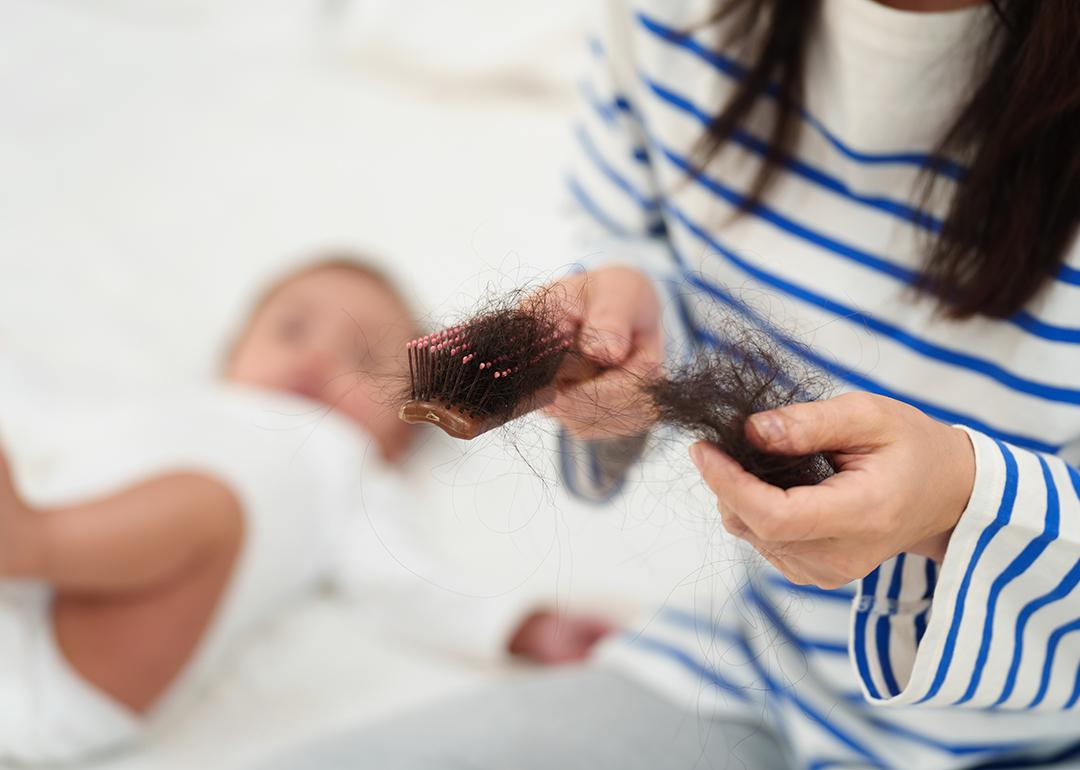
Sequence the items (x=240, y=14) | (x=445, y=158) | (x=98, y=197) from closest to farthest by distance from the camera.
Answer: (x=98, y=197)
(x=445, y=158)
(x=240, y=14)

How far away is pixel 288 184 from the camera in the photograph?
1531 millimetres

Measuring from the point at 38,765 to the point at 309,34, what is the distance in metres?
1.28

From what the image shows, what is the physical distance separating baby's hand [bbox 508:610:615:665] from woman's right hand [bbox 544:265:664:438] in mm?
474

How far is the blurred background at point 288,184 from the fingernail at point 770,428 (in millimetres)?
610

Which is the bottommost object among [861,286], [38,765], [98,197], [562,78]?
[38,765]

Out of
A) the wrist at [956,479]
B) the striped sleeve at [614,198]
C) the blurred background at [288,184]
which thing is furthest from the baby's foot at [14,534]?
the wrist at [956,479]

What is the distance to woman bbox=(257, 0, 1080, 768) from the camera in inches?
19.0

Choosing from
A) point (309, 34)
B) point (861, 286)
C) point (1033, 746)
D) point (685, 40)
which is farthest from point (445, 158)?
point (1033, 746)

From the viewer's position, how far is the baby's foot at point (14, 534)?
2.65 ft

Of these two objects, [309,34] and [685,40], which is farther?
[309,34]

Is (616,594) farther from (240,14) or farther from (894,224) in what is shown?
(240,14)

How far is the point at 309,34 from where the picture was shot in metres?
1.75

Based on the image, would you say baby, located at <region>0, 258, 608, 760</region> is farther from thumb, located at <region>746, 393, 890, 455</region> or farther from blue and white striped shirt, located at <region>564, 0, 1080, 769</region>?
thumb, located at <region>746, 393, 890, 455</region>

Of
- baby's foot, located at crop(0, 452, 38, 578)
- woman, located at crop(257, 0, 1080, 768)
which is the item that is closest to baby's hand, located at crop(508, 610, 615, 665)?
woman, located at crop(257, 0, 1080, 768)
